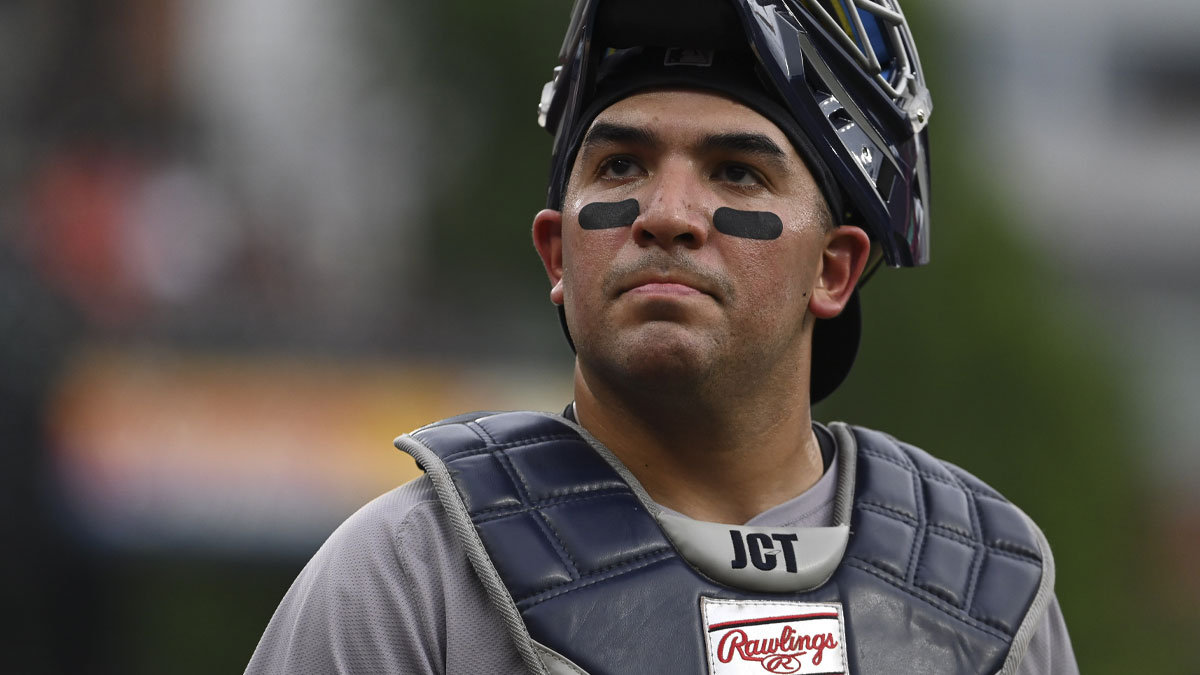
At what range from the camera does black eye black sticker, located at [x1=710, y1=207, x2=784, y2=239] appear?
106 inches

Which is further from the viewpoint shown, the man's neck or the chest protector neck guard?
the man's neck

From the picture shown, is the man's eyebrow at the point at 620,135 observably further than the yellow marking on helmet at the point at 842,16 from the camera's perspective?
No

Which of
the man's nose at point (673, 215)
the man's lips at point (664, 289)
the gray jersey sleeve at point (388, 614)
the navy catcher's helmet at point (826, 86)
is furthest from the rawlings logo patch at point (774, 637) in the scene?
the navy catcher's helmet at point (826, 86)

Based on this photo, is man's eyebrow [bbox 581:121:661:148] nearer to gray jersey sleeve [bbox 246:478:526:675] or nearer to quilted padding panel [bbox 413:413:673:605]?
quilted padding panel [bbox 413:413:673:605]

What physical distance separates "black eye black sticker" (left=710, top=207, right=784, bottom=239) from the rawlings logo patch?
680 mm

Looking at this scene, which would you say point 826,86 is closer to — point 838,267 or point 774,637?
point 838,267

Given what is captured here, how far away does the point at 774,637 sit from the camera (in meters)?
2.62

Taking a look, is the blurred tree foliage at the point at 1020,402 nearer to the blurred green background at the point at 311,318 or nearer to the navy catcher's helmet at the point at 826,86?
the blurred green background at the point at 311,318

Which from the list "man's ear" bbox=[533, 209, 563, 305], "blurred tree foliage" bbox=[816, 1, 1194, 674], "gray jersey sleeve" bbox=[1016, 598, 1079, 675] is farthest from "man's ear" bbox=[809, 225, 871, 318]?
"blurred tree foliage" bbox=[816, 1, 1194, 674]

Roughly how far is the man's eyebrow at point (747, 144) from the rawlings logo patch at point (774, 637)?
0.84 meters

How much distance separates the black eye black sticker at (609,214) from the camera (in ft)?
8.90

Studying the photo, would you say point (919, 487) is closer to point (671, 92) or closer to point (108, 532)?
point (671, 92)

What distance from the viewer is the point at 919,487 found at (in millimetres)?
3086

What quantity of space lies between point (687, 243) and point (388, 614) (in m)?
0.85
